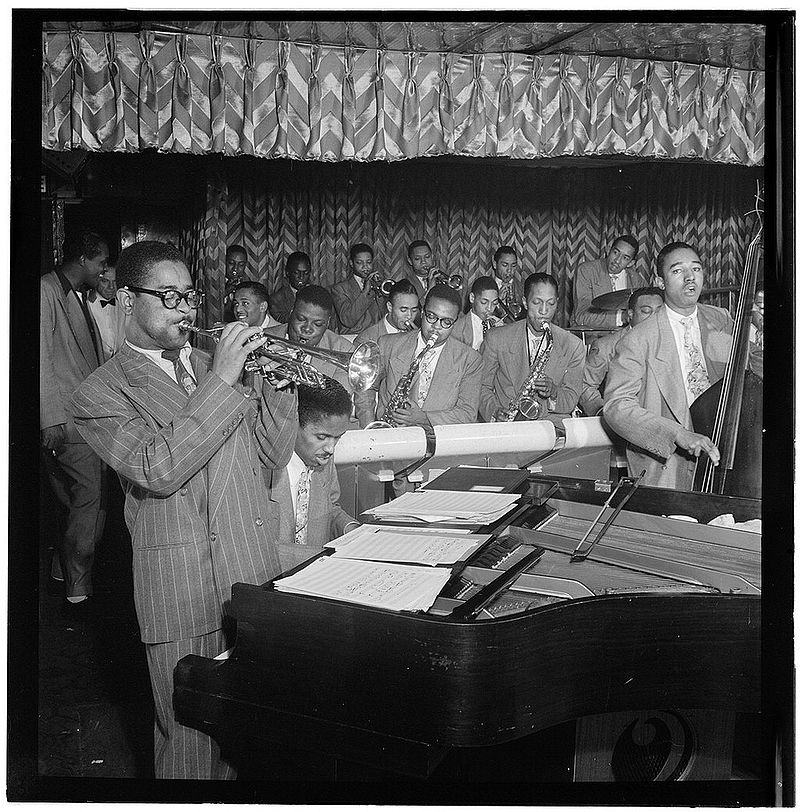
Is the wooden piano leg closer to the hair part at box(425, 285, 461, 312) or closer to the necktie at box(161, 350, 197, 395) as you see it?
the hair part at box(425, 285, 461, 312)

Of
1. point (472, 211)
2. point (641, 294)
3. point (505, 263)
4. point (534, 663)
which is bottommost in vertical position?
point (534, 663)

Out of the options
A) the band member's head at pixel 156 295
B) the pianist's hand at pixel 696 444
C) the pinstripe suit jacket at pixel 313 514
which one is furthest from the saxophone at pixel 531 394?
the band member's head at pixel 156 295

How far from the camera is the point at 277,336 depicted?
2766 mm

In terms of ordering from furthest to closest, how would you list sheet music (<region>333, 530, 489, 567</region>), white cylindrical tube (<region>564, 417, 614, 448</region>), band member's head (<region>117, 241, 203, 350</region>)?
white cylindrical tube (<region>564, 417, 614, 448</region>) → band member's head (<region>117, 241, 203, 350</region>) → sheet music (<region>333, 530, 489, 567</region>)

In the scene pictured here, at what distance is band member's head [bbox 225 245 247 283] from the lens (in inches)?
109

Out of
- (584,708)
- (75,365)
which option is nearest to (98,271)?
(75,365)

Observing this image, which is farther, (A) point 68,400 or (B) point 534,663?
(A) point 68,400

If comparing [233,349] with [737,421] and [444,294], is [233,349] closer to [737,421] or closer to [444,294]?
[444,294]

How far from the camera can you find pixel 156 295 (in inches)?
107

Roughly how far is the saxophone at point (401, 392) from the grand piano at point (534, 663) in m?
0.48

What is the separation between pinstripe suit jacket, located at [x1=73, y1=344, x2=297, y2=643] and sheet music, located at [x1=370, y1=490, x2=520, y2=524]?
1.28 feet

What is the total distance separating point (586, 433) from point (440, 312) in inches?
24.6

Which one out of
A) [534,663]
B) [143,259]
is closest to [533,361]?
[534,663]

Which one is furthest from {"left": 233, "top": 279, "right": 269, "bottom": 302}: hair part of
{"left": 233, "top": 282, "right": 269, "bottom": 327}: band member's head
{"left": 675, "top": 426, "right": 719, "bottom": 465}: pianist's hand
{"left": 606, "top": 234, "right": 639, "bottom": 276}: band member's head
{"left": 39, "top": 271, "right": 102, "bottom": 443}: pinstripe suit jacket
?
{"left": 675, "top": 426, "right": 719, "bottom": 465}: pianist's hand
